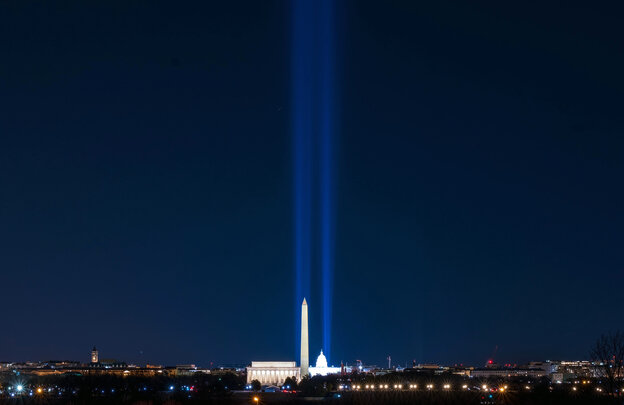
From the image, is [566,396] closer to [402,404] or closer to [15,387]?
[402,404]

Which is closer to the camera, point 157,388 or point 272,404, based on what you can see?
point 272,404

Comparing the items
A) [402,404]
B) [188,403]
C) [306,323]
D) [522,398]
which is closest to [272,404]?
[188,403]

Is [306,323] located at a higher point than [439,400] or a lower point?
higher

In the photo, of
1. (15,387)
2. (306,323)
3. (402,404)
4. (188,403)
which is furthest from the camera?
(306,323)

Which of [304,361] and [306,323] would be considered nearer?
[306,323]

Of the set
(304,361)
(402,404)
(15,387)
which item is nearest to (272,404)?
(402,404)

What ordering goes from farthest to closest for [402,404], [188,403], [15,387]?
[15,387] < [188,403] < [402,404]

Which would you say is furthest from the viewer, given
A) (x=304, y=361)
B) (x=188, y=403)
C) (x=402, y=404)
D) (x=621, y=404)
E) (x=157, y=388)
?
(x=304, y=361)

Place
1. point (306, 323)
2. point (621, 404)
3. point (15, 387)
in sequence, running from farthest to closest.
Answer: point (306, 323) → point (15, 387) → point (621, 404)

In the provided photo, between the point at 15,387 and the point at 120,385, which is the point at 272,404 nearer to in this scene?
the point at 120,385
